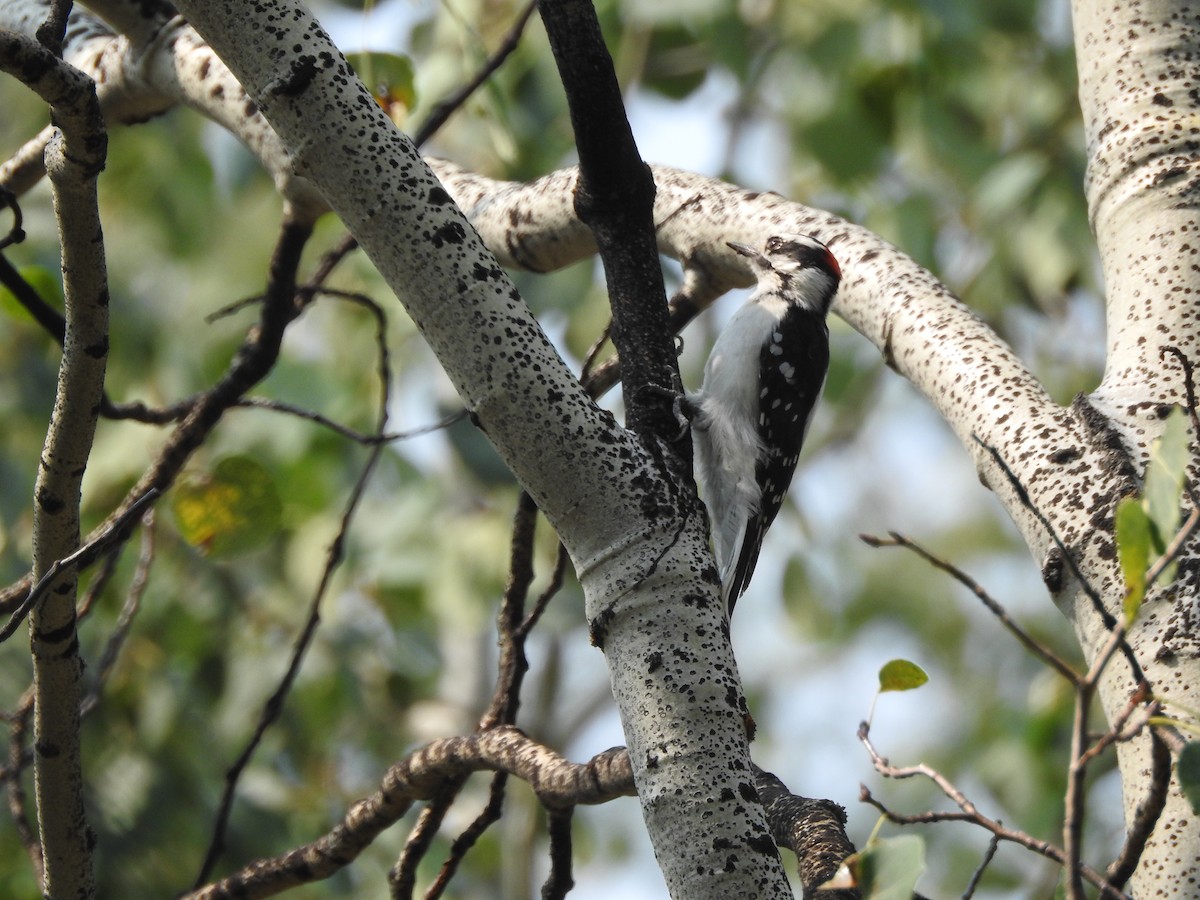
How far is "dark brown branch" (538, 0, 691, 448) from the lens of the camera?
1.79 metres

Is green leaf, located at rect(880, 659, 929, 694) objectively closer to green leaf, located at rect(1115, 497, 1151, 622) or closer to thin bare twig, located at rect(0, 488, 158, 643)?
green leaf, located at rect(1115, 497, 1151, 622)

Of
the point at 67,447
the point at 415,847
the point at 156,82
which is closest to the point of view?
the point at 67,447

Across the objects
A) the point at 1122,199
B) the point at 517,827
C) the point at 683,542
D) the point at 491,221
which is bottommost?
the point at 683,542

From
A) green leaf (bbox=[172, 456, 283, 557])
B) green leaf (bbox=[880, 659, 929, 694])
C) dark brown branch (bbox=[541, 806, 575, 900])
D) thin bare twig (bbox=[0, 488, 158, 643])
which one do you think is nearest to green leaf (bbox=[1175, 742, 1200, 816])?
green leaf (bbox=[880, 659, 929, 694])

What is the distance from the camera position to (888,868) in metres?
1.35

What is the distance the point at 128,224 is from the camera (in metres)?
7.94

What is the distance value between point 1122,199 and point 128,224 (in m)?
7.10

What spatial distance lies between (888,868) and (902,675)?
0.36 m

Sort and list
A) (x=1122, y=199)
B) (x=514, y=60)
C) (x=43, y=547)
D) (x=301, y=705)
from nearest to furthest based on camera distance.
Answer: (x=43, y=547) < (x=1122, y=199) < (x=514, y=60) < (x=301, y=705)

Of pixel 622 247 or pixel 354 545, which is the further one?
pixel 354 545

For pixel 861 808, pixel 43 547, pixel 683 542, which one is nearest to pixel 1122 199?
pixel 683 542

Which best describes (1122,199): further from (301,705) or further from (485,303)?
(301,705)

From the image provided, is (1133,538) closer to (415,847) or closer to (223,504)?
(415,847)

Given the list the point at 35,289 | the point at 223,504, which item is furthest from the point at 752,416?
the point at 35,289
